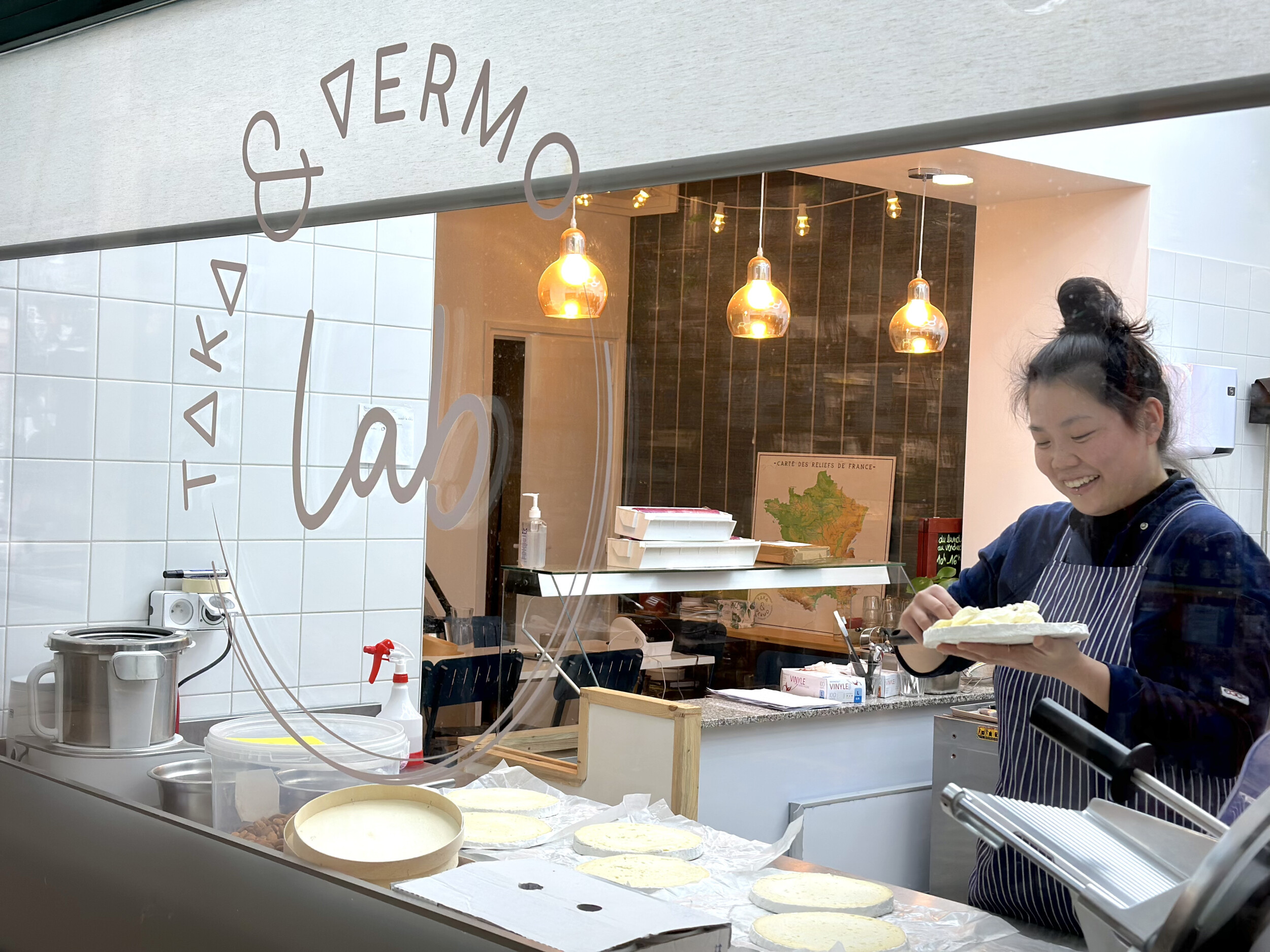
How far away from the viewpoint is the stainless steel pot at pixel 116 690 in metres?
1.95

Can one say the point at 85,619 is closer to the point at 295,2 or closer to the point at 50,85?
the point at 50,85

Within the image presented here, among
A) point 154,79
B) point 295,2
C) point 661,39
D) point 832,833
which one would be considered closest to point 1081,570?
point 832,833

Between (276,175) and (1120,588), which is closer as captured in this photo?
(1120,588)

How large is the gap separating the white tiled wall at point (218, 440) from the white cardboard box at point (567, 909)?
0.40m

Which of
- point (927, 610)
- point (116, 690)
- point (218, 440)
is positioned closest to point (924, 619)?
point (927, 610)

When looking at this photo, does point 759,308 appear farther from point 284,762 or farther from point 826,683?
point 284,762

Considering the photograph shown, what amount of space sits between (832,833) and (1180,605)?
58 centimetres

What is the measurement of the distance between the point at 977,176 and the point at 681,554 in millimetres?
526

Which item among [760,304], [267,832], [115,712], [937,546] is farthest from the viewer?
[115,712]

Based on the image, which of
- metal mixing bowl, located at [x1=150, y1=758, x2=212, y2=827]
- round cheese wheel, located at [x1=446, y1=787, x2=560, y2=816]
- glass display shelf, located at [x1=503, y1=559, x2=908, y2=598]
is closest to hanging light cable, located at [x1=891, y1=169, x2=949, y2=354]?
glass display shelf, located at [x1=503, y1=559, x2=908, y2=598]

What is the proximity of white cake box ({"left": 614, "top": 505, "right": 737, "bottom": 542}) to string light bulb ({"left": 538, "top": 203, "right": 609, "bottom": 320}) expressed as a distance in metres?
0.25

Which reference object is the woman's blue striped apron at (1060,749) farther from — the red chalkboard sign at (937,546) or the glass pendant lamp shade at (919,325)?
the glass pendant lamp shade at (919,325)

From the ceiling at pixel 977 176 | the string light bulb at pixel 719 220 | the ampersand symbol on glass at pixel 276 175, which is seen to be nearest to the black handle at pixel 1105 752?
the ceiling at pixel 977 176

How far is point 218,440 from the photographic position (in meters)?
1.85
